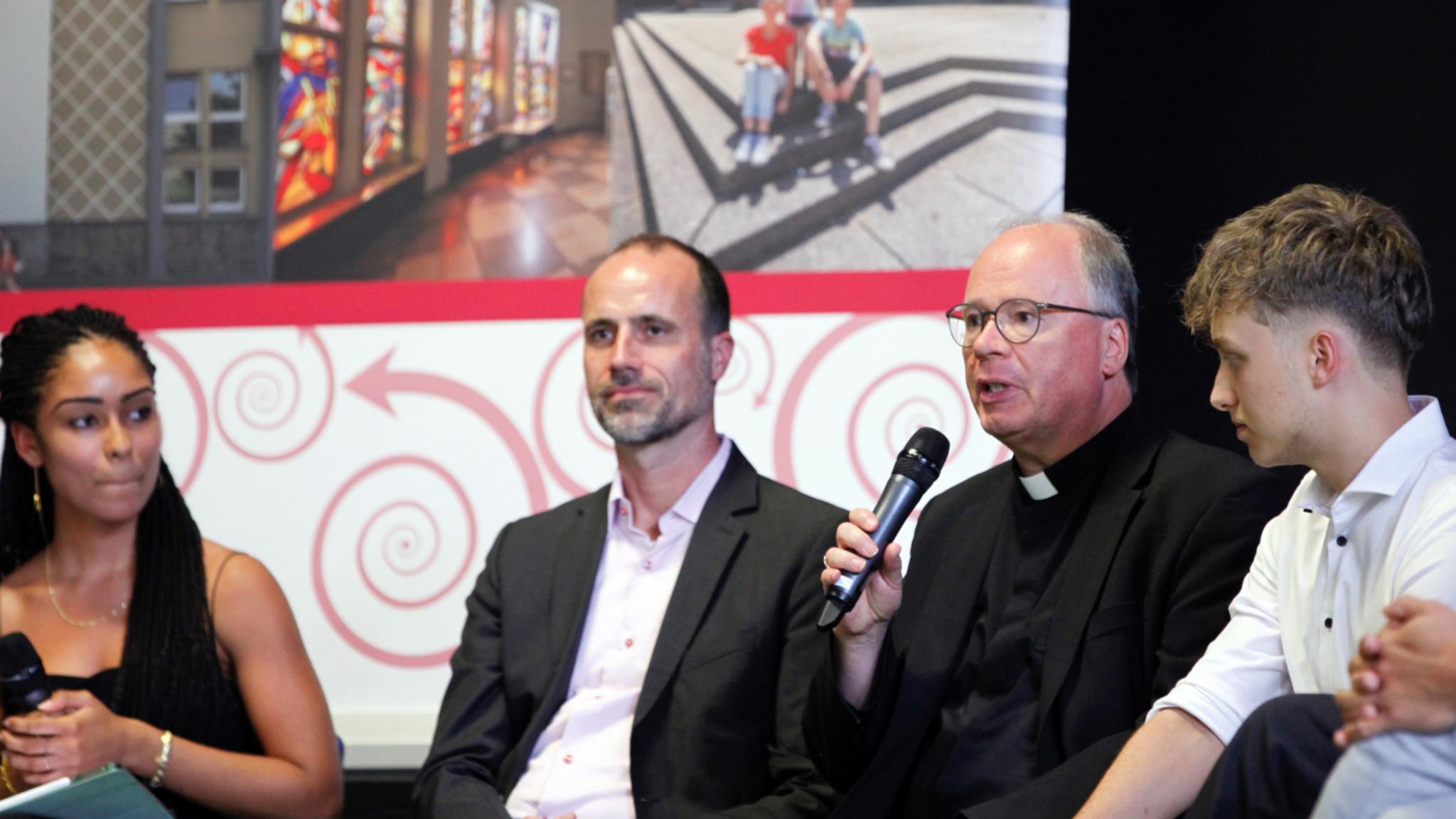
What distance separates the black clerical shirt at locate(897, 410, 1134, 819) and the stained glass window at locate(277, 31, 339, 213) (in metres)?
2.32

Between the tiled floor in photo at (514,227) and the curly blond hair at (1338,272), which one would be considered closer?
the curly blond hair at (1338,272)

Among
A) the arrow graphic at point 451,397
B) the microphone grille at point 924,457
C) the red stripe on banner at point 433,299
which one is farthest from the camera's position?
the arrow graphic at point 451,397

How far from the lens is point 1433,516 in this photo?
1.58 metres

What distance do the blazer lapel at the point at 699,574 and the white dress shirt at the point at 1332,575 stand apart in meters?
0.96

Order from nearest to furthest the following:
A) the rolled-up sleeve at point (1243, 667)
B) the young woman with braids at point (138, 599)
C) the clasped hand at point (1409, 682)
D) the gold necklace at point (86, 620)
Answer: the clasped hand at point (1409, 682) < the rolled-up sleeve at point (1243, 667) < the young woman with braids at point (138, 599) < the gold necklace at point (86, 620)

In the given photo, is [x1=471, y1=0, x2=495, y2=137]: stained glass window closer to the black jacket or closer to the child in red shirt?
the child in red shirt

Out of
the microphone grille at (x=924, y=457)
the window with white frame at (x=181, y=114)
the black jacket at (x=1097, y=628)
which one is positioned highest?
the window with white frame at (x=181, y=114)

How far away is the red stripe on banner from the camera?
3.47 m

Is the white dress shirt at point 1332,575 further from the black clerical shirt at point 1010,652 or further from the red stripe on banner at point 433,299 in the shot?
the red stripe on banner at point 433,299

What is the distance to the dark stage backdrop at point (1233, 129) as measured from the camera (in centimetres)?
243

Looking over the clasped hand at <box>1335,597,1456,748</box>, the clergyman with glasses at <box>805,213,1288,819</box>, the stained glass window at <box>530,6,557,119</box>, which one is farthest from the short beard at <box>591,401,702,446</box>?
the clasped hand at <box>1335,597,1456,748</box>

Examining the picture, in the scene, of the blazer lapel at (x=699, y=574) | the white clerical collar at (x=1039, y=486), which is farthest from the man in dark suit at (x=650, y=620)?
the white clerical collar at (x=1039, y=486)

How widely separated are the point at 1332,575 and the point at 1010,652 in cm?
58

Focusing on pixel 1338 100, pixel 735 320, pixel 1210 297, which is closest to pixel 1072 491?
pixel 1210 297
